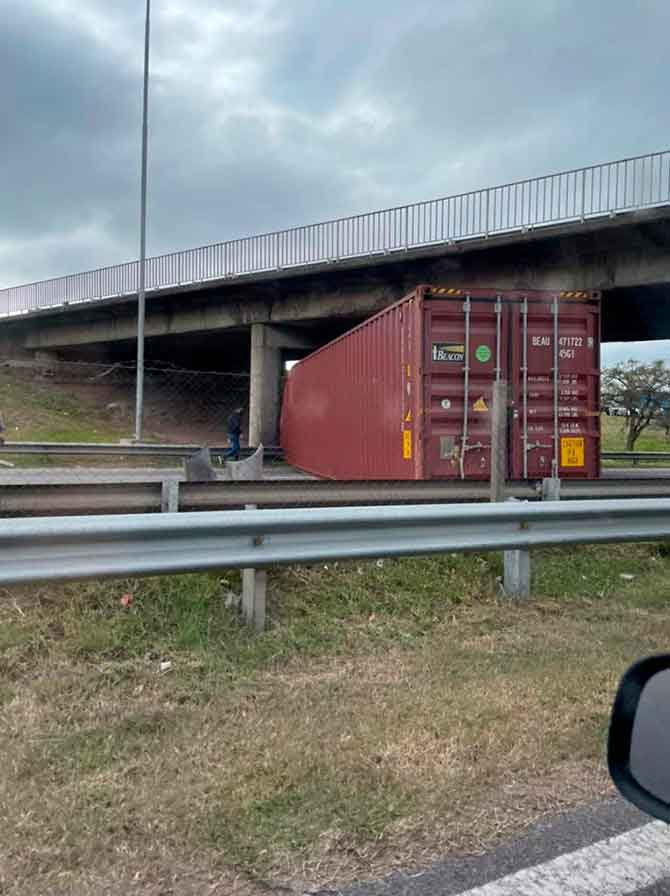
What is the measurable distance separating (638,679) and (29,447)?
17.7 metres

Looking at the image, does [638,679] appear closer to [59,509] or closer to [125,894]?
[125,894]

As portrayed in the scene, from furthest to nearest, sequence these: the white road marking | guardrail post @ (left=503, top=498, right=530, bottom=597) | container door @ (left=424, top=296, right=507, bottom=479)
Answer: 1. container door @ (left=424, top=296, right=507, bottom=479)
2. guardrail post @ (left=503, top=498, right=530, bottom=597)
3. the white road marking

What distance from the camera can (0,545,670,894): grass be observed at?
2.66 m

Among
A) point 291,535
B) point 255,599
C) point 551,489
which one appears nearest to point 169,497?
point 255,599

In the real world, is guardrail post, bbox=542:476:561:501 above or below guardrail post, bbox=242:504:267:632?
above

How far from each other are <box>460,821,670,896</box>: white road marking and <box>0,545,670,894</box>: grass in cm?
26

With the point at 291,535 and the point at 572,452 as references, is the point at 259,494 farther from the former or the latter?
the point at 572,452

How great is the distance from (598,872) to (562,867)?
4.5 inches

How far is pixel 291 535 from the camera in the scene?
416 cm

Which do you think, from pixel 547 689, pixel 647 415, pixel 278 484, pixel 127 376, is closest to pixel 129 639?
pixel 278 484

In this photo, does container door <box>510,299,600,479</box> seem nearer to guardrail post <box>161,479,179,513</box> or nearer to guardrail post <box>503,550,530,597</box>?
guardrail post <box>503,550,530,597</box>

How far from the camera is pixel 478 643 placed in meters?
4.95

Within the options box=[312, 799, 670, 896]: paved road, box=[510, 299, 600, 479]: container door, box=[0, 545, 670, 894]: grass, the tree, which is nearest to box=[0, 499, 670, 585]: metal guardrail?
box=[0, 545, 670, 894]: grass

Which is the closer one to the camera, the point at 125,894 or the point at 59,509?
the point at 125,894
